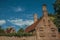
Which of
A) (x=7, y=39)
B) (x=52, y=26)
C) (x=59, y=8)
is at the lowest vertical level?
(x=7, y=39)

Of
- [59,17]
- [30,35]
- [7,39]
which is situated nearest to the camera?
[7,39]

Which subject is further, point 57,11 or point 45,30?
point 57,11

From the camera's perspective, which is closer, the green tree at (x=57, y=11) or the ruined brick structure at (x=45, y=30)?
the ruined brick structure at (x=45, y=30)

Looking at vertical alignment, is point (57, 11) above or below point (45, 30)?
above

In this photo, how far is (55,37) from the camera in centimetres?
3894

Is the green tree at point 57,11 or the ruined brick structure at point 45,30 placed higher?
the green tree at point 57,11

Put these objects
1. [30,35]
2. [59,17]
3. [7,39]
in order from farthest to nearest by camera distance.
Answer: [59,17] < [30,35] < [7,39]

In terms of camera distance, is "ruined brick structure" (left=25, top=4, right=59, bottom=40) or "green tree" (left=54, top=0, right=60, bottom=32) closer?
"ruined brick structure" (left=25, top=4, right=59, bottom=40)

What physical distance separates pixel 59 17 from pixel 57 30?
5.22 m

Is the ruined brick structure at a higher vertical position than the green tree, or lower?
lower

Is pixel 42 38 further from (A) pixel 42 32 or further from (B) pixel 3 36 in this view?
(B) pixel 3 36

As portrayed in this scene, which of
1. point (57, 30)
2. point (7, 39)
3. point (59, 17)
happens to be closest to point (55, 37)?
point (57, 30)

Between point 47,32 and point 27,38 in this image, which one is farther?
point 47,32

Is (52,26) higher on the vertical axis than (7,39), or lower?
higher
